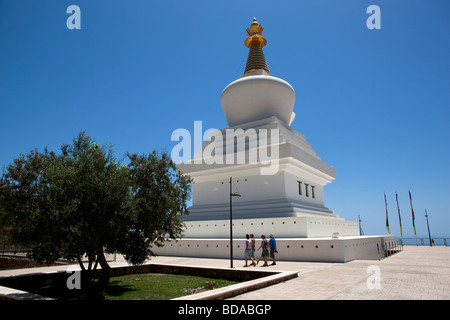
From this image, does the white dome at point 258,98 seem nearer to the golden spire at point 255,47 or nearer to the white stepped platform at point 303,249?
the golden spire at point 255,47

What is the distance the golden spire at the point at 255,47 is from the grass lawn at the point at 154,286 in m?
23.7

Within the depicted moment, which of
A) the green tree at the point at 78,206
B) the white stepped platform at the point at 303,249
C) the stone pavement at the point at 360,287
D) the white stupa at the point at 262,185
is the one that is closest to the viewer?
the stone pavement at the point at 360,287

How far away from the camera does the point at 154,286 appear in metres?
10.4

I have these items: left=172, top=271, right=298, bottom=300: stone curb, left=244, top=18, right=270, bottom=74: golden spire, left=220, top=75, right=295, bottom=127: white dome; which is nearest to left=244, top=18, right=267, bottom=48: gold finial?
left=244, top=18, right=270, bottom=74: golden spire

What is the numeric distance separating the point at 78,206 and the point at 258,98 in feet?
68.6

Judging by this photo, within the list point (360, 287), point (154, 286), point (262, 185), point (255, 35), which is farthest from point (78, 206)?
point (255, 35)

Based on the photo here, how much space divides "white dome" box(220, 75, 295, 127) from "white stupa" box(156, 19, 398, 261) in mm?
87

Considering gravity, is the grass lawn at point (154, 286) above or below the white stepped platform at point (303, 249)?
below

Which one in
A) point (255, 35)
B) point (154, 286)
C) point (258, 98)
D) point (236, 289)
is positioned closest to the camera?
point (236, 289)

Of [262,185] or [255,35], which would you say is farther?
[255,35]

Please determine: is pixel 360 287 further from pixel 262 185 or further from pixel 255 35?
pixel 255 35

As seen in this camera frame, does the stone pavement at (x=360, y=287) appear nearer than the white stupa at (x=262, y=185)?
Yes

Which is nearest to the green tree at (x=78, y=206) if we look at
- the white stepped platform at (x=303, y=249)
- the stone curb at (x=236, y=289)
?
the stone curb at (x=236, y=289)

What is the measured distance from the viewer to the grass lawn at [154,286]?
8.98 metres
